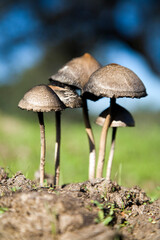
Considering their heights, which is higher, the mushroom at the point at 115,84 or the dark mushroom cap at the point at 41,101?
the mushroom at the point at 115,84

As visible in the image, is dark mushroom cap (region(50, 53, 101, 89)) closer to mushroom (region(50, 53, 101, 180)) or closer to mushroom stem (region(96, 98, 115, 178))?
mushroom (region(50, 53, 101, 180))

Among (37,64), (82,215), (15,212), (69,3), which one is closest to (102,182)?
(82,215)

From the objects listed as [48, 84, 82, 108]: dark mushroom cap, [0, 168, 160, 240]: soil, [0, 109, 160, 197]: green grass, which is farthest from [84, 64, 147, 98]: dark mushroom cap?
[0, 109, 160, 197]: green grass

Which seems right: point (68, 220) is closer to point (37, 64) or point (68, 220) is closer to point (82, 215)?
point (82, 215)

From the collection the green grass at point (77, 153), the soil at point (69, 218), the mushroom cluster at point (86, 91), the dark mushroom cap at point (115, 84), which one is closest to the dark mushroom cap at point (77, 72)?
the mushroom cluster at point (86, 91)

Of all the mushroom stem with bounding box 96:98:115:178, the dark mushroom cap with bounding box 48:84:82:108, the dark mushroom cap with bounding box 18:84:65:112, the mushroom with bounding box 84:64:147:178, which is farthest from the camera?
the mushroom stem with bounding box 96:98:115:178

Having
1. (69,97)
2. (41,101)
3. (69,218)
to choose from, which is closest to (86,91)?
(69,97)

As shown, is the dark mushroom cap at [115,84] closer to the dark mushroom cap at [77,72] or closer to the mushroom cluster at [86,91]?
the mushroom cluster at [86,91]
